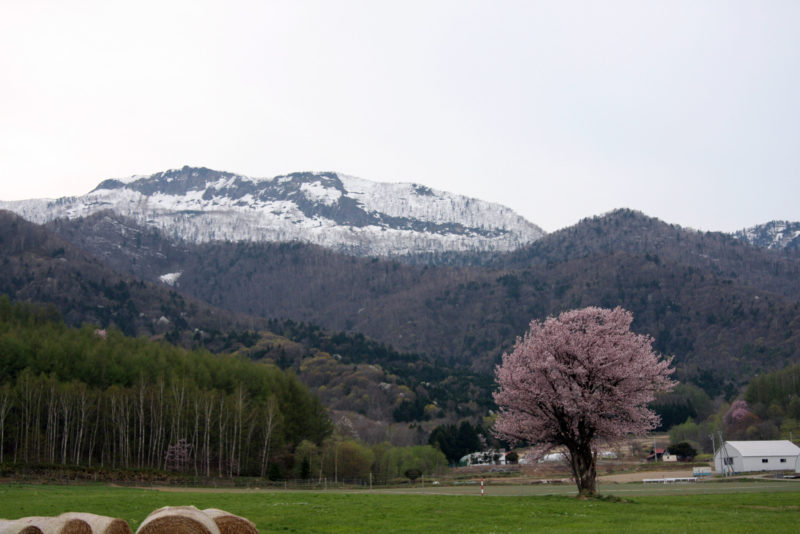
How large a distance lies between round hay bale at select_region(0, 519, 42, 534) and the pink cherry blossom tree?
2821cm

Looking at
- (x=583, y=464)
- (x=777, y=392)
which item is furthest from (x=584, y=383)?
(x=777, y=392)

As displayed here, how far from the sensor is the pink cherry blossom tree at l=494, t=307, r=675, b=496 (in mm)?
43062

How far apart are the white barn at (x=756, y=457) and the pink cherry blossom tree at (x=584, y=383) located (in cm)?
6452

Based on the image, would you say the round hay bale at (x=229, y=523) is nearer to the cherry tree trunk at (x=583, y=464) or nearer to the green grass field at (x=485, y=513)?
the green grass field at (x=485, y=513)

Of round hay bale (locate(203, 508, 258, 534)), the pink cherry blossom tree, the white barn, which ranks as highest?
the pink cherry blossom tree

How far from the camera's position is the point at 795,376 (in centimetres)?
16262

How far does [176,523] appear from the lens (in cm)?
1992

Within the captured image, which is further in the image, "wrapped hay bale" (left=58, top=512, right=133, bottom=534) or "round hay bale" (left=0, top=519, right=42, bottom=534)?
"wrapped hay bale" (left=58, top=512, right=133, bottom=534)

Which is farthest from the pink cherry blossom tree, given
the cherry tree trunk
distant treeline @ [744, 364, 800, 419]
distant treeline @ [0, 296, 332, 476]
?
distant treeline @ [744, 364, 800, 419]

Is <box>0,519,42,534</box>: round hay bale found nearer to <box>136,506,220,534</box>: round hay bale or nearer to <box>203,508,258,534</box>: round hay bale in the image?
<box>136,506,220,534</box>: round hay bale

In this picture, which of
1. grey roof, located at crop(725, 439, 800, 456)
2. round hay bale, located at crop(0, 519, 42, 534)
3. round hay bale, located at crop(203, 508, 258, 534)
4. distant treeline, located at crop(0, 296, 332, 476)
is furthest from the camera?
grey roof, located at crop(725, 439, 800, 456)

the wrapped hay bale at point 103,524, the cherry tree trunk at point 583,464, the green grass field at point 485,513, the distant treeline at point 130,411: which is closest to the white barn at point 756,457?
the distant treeline at point 130,411

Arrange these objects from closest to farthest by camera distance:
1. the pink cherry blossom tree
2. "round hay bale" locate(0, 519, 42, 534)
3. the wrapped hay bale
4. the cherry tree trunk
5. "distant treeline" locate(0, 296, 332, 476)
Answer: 1. "round hay bale" locate(0, 519, 42, 534)
2. the wrapped hay bale
3. the pink cherry blossom tree
4. the cherry tree trunk
5. "distant treeline" locate(0, 296, 332, 476)

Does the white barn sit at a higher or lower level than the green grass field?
lower
